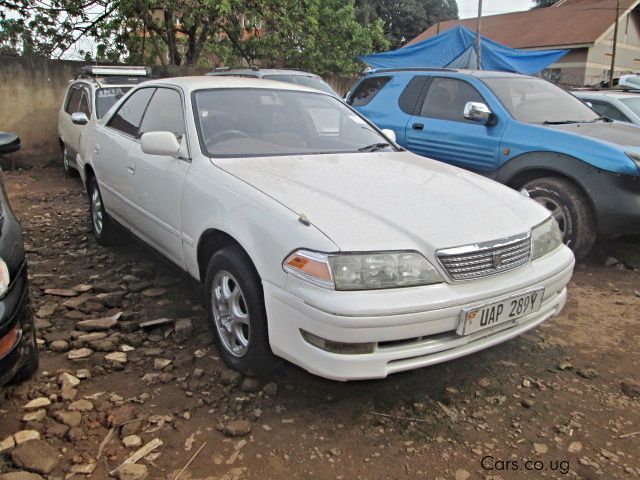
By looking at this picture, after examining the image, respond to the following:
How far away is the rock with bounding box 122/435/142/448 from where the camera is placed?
93.5 inches

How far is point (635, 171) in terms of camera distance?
14.5ft

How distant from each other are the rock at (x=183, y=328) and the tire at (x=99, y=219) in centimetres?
175

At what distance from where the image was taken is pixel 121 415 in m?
2.56

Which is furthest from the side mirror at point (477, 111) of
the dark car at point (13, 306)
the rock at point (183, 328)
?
the dark car at point (13, 306)

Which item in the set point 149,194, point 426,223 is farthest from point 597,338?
point 149,194

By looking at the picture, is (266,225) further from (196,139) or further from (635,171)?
(635,171)

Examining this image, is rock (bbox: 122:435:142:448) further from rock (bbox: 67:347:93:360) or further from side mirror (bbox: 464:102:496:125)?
side mirror (bbox: 464:102:496:125)

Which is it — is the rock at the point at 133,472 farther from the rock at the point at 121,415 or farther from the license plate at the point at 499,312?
the license plate at the point at 499,312

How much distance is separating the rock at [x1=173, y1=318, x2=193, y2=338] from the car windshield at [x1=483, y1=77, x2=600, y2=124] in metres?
3.66

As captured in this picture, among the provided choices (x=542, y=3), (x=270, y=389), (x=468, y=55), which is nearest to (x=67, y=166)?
(x=270, y=389)

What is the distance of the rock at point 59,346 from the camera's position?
3.15 metres

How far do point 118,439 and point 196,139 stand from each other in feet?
5.75

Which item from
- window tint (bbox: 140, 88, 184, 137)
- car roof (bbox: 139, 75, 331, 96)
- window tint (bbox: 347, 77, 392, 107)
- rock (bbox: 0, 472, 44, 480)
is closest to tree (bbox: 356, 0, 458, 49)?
window tint (bbox: 347, 77, 392, 107)

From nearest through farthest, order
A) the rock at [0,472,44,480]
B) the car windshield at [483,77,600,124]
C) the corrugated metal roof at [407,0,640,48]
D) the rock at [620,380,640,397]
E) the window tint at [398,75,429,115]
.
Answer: the rock at [0,472,44,480]
the rock at [620,380,640,397]
the car windshield at [483,77,600,124]
the window tint at [398,75,429,115]
the corrugated metal roof at [407,0,640,48]
